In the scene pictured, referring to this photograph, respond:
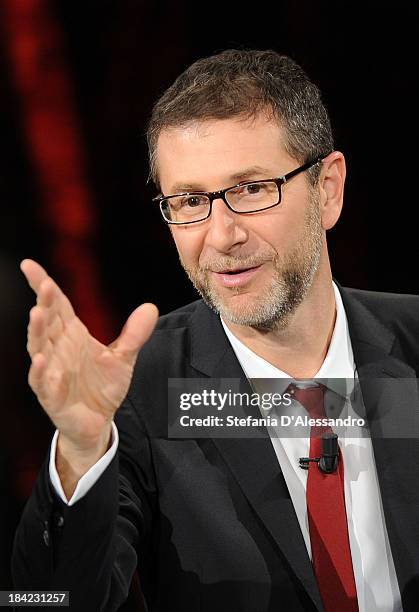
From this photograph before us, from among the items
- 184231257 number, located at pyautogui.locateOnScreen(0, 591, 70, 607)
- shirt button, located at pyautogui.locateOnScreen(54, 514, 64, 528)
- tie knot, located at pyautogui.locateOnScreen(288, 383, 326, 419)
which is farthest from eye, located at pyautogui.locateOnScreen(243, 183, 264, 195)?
184231257 number, located at pyautogui.locateOnScreen(0, 591, 70, 607)

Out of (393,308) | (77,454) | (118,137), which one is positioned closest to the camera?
(77,454)

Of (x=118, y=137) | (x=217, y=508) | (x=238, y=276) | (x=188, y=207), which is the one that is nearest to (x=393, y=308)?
(x=238, y=276)

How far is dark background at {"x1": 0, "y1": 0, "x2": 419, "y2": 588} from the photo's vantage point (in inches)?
101

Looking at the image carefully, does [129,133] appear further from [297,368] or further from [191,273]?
[297,368]

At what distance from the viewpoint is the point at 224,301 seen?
6.64 feet

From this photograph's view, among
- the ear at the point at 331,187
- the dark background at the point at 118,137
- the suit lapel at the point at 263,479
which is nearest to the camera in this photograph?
the suit lapel at the point at 263,479

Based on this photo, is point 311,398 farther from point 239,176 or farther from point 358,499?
point 239,176

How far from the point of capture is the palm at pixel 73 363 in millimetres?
1447

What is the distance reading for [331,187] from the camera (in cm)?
222

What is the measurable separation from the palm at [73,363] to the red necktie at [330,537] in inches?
23.5

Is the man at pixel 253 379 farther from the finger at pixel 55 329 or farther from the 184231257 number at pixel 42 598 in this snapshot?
the finger at pixel 55 329

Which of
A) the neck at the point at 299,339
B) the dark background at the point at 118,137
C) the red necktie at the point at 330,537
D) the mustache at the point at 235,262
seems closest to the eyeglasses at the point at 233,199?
the mustache at the point at 235,262

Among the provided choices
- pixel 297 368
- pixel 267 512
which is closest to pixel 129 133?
pixel 297 368

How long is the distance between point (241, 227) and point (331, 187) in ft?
1.20
